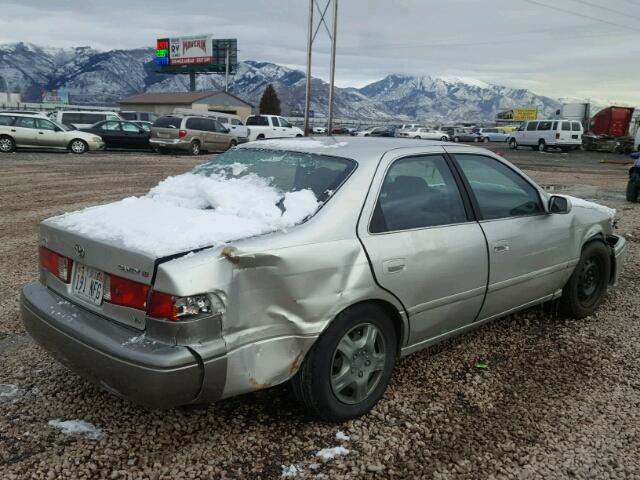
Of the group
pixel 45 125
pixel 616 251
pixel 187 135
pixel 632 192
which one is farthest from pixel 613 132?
pixel 616 251

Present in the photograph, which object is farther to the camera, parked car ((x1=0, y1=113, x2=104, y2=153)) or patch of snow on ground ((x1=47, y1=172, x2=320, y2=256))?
parked car ((x1=0, y1=113, x2=104, y2=153))

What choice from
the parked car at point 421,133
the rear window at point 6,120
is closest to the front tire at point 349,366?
the rear window at point 6,120

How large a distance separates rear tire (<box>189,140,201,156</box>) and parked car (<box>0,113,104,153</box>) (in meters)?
3.79

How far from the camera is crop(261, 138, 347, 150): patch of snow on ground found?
3605 mm

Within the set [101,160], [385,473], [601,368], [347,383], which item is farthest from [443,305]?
[101,160]

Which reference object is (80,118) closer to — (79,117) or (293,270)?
(79,117)

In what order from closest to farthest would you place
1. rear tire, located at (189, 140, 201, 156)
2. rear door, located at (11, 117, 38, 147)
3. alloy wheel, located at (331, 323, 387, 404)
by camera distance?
alloy wheel, located at (331, 323, 387, 404) → rear door, located at (11, 117, 38, 147) → rear tire, located at (189, 140, 201, 156)

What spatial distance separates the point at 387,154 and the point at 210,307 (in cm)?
151

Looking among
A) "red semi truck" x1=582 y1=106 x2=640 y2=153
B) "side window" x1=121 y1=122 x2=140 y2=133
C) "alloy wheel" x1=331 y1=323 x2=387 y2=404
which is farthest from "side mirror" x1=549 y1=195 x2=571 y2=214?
"red semi truck" x1=582 y1=106 x2=640 y2=153

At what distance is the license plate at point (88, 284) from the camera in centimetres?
277

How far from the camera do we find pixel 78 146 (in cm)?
2138

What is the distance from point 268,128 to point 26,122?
12678 mm

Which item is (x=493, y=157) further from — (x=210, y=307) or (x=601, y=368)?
(x=210, y=307)

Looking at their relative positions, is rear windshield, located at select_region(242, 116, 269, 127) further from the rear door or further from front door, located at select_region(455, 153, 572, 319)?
front door, located at select_region(455, 153, 572, 319)
